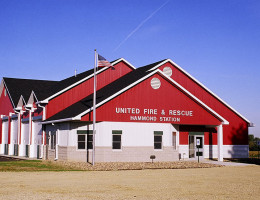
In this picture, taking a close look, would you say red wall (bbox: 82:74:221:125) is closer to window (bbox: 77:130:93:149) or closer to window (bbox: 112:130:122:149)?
window (bbox: 112:130:122:149)

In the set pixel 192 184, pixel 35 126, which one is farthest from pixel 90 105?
pixel 192 184

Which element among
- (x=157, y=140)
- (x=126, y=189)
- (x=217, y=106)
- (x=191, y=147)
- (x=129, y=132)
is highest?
(x=217, y=106)

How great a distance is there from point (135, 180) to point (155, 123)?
46.7ft

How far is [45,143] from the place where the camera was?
35.2 metres

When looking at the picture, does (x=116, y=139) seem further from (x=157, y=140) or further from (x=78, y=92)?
(x=78, y=92)

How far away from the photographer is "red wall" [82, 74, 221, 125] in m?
30.9

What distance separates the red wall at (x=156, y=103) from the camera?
102 ft

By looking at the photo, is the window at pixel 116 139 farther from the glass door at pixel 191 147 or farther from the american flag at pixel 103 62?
the glass door at pixel 191 147

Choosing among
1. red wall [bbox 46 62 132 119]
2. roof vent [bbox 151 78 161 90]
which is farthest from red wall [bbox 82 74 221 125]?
red wall [bbox 46 62 132 119]

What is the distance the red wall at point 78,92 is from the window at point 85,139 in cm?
538

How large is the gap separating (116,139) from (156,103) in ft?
14.7

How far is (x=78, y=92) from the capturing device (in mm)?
36625

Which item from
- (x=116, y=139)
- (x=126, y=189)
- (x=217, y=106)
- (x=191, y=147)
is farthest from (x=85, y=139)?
(x=126, y=189)

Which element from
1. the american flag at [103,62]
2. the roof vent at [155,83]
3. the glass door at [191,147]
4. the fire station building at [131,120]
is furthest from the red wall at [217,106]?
the american flag at [103,62]
